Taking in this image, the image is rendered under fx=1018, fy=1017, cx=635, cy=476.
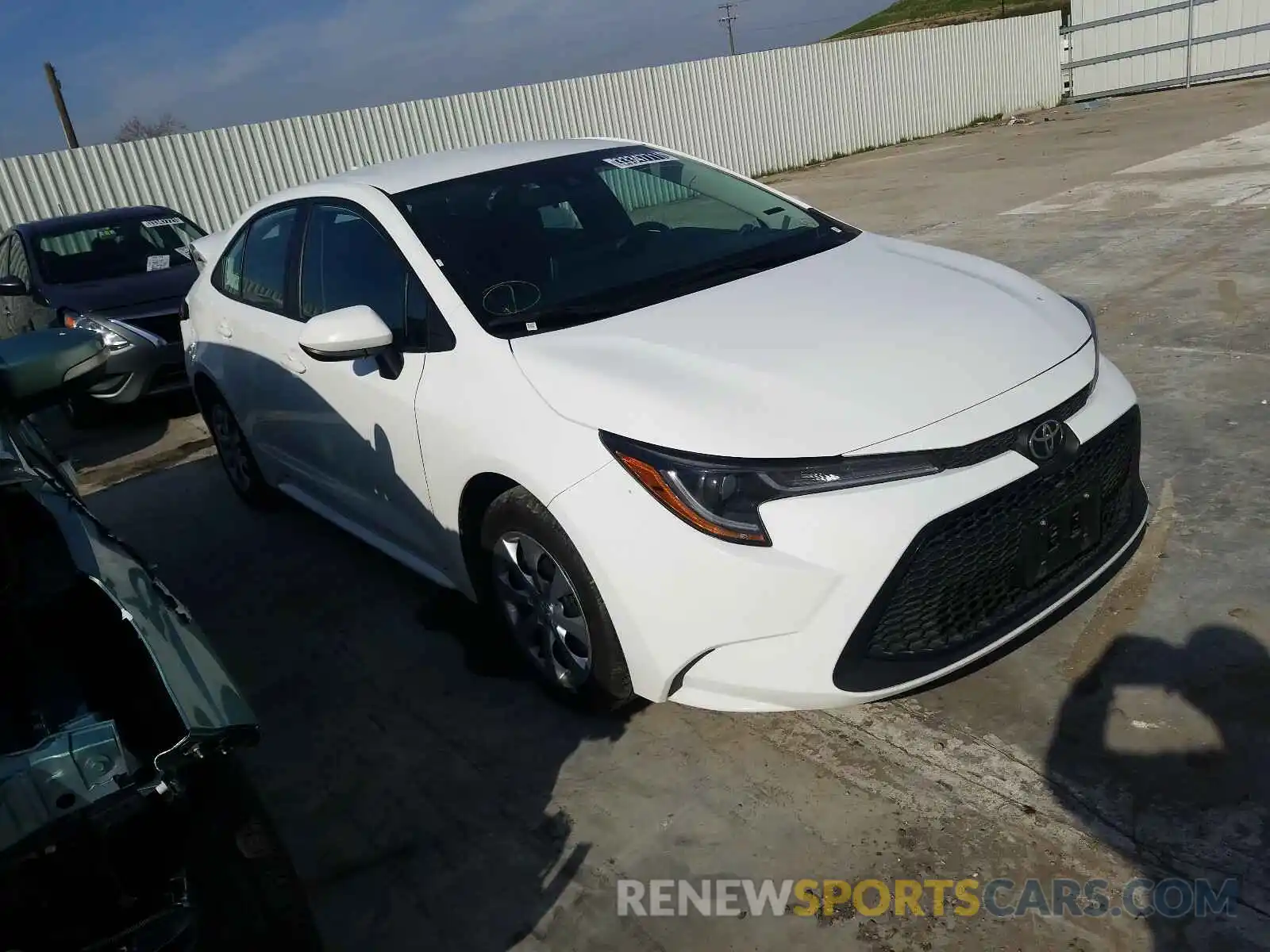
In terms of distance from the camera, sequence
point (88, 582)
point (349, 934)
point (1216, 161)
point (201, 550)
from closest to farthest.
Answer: point (88, 582) < point (349, 934) < point (201, 550) < point (1216, 161)

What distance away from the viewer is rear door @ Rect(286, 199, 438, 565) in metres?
3.28

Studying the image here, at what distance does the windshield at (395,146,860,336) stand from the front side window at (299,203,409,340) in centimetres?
17

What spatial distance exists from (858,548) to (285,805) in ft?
5.97

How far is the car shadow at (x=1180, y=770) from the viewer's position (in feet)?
6.98

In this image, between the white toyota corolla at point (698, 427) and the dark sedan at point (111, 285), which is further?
the dark sedan at point (111, 285)

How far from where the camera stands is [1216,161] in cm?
1137

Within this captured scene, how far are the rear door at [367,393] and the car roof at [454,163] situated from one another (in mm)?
154

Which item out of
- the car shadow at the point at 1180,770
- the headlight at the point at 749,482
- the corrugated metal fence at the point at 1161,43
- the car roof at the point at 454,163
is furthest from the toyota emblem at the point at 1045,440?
the corrugated metal fence at the point at 1161,43

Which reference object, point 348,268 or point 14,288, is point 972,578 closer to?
point 348,268

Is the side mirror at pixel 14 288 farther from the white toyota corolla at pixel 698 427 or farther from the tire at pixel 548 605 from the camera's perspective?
the tire at pixel 548 605

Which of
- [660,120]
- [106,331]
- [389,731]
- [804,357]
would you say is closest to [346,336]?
[389,731]

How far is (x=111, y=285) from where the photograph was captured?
24.6ft

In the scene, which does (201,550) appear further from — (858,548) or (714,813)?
(858,548)

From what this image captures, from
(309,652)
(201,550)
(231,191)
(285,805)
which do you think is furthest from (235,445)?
(231,191)
